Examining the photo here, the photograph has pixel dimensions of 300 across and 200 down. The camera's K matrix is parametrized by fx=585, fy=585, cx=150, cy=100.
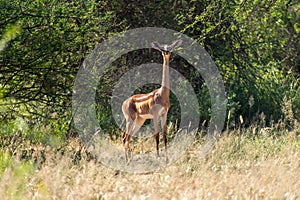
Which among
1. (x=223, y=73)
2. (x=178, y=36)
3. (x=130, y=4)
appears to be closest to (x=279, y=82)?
(x=223, y=73)

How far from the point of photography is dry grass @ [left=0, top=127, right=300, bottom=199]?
5.77 metres

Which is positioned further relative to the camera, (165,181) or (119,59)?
(119,59)

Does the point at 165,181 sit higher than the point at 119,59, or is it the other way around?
the point at 119,59

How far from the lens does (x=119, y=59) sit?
37.9ft

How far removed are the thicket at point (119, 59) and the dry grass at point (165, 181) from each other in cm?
162

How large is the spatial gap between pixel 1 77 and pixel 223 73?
5.04 m

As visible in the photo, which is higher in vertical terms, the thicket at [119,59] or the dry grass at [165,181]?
the thicket at [119,59]

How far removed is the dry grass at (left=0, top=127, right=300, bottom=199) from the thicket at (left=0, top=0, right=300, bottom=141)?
162 cm

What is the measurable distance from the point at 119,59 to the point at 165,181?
5571 millimetres

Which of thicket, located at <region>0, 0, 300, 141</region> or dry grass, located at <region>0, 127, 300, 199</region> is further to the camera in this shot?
thicket, located at <region>0, 0, 300, 141</region>

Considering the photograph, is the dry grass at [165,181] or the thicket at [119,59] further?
the thicket at [119,59]

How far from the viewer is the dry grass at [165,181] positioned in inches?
227

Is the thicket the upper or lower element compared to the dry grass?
upper

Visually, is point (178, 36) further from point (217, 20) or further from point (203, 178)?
point (203, 178)
